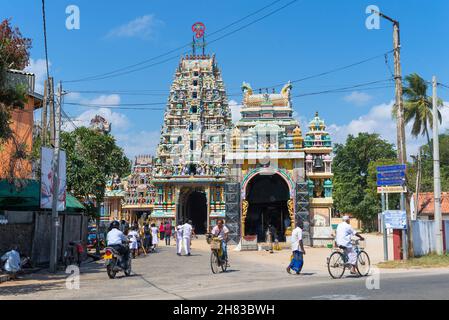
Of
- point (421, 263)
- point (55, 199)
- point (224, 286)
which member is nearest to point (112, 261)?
point (224, 286)

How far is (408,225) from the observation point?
18.7 metres

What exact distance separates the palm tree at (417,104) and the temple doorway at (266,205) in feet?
35.9

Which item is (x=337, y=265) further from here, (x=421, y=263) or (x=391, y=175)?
(x=391, y=175)

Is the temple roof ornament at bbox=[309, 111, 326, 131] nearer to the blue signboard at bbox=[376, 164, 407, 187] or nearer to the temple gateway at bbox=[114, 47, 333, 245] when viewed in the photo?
the temple gateway at bbox=[114, 47, 333, 245]

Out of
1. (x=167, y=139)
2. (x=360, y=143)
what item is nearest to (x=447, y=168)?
(x=360, y=143)

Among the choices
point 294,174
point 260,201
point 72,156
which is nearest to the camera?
point 72,156

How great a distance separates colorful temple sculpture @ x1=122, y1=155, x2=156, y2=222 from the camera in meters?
64.1

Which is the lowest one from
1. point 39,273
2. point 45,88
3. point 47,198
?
point 39,273

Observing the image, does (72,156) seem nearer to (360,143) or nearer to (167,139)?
(167,139)

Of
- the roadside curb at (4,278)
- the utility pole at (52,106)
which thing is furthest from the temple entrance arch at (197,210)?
the roadside curb at (4,278)

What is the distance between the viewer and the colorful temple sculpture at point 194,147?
54500 millimetres

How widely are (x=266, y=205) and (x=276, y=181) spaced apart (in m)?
2.28

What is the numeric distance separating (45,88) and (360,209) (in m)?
46.4

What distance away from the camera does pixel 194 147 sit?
5781 centimetres
